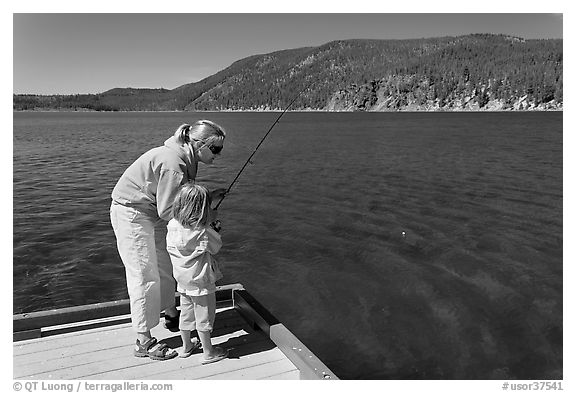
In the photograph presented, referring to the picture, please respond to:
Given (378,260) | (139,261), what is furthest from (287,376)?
(378,260)

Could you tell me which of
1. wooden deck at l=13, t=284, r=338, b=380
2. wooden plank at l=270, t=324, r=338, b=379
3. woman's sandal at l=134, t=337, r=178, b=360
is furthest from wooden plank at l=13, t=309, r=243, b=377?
wooden plank at l=270, t=324, r=338, b=379

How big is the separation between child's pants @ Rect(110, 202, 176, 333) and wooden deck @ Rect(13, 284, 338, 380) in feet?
1.19

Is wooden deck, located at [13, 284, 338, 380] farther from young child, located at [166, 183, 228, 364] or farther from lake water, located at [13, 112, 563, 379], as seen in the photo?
lake water, located at [13, 112, 563, 379]

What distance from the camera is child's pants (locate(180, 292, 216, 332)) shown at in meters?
4.04

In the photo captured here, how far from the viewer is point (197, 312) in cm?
405

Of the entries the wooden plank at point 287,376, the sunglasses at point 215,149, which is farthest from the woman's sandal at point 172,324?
the sunglasses at point 215,149

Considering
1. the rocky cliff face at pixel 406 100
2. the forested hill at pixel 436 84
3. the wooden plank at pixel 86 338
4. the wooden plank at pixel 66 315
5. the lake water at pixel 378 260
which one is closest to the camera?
the wooden plank at pixel 86 338

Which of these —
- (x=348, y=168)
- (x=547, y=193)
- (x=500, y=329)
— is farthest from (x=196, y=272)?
(x=348, y=168)

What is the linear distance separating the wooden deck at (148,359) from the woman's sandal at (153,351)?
0.04 m

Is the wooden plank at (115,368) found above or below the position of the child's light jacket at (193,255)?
below

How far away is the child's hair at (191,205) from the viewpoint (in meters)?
3.81

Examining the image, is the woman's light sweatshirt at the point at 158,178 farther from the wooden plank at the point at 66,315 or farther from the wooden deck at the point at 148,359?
the wooden plank at the point at 66,315

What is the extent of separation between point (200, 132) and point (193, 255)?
3.26 ft
